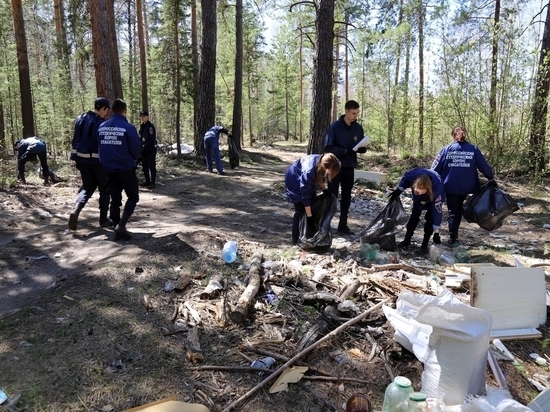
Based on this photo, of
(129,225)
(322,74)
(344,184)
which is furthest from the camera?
(322,74)

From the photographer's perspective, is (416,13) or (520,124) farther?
(416,13)

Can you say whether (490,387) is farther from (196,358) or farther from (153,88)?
(153,88)

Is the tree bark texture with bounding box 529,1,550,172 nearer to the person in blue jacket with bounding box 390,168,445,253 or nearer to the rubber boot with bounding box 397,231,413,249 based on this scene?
the person in blue jacket with bounding box 390,168,445,253

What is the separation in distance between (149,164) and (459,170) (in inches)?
272

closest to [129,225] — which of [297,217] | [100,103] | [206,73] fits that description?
[100,103]

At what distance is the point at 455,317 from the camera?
251 cm

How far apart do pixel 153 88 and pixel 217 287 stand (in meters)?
22.6

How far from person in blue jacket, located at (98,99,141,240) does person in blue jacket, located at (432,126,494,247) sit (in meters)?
4.24

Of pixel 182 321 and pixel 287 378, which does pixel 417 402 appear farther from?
pixel 182 321

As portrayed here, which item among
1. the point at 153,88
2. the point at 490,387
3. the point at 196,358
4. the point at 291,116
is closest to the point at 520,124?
the point at 490,387

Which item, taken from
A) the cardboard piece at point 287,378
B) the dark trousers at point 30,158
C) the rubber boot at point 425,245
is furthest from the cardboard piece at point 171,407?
the dark trousers at point 30,158

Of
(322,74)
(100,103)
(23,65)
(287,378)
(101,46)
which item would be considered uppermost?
(23,65)

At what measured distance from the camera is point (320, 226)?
513cm

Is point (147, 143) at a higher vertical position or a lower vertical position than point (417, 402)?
higher
